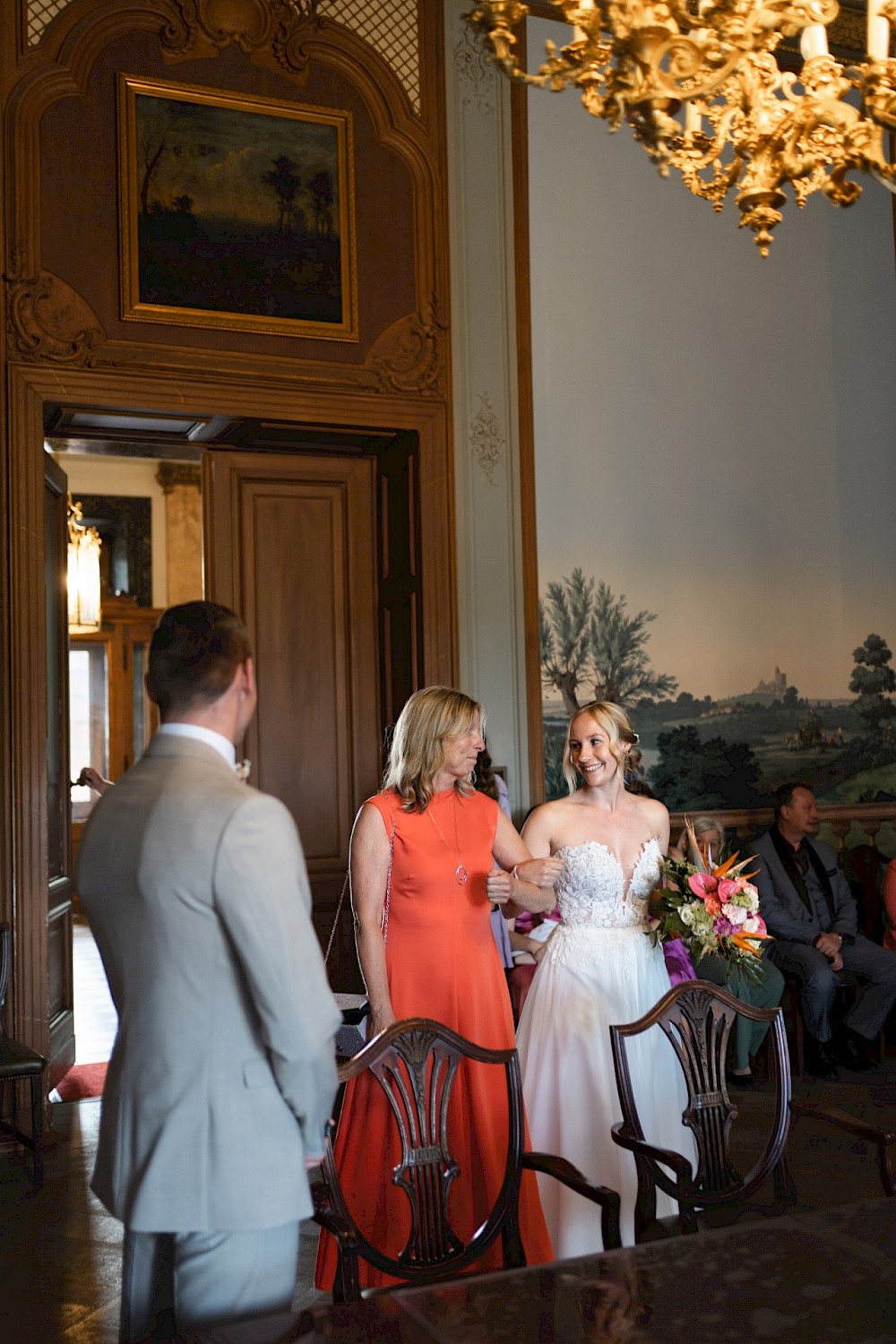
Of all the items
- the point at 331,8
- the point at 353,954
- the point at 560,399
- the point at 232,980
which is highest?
the point at 331,8

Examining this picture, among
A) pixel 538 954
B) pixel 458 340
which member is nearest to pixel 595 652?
pixel 458 340

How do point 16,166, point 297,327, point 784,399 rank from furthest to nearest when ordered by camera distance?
point 784,399, point 297,327, point 16,166

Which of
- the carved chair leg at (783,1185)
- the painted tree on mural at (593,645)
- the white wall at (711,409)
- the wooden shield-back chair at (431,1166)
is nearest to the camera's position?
the wooden shield-back chair at (431,1166)

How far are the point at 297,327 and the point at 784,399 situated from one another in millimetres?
3439

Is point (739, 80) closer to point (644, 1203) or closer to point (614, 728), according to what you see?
point (614, 728)

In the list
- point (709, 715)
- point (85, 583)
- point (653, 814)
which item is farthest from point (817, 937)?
point (85, 583)

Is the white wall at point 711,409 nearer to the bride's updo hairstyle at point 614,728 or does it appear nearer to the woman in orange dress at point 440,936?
the bride's updo hairstyle at point 614,728

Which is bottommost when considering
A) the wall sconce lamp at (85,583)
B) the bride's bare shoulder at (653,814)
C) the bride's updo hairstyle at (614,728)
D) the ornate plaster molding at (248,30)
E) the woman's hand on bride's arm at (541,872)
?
the woman's hand on bride's arm at (541,872)

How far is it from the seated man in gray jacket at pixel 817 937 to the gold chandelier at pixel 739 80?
4.48 m

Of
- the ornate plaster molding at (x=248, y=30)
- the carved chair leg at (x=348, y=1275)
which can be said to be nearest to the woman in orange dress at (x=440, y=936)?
the carved chair leg at (x=348, y=1275)

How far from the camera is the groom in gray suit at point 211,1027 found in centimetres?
209

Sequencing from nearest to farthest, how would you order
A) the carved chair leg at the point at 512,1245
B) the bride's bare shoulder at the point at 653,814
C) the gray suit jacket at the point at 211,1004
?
the gray suit jacket at the point at 211,1004 → the carved chair leg at the point at 512,1245 → the bride's bare shoulder at the point at 653,814

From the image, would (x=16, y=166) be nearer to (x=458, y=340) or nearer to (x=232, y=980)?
(x=458, y=340)

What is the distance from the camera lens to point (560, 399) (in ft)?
25.2
